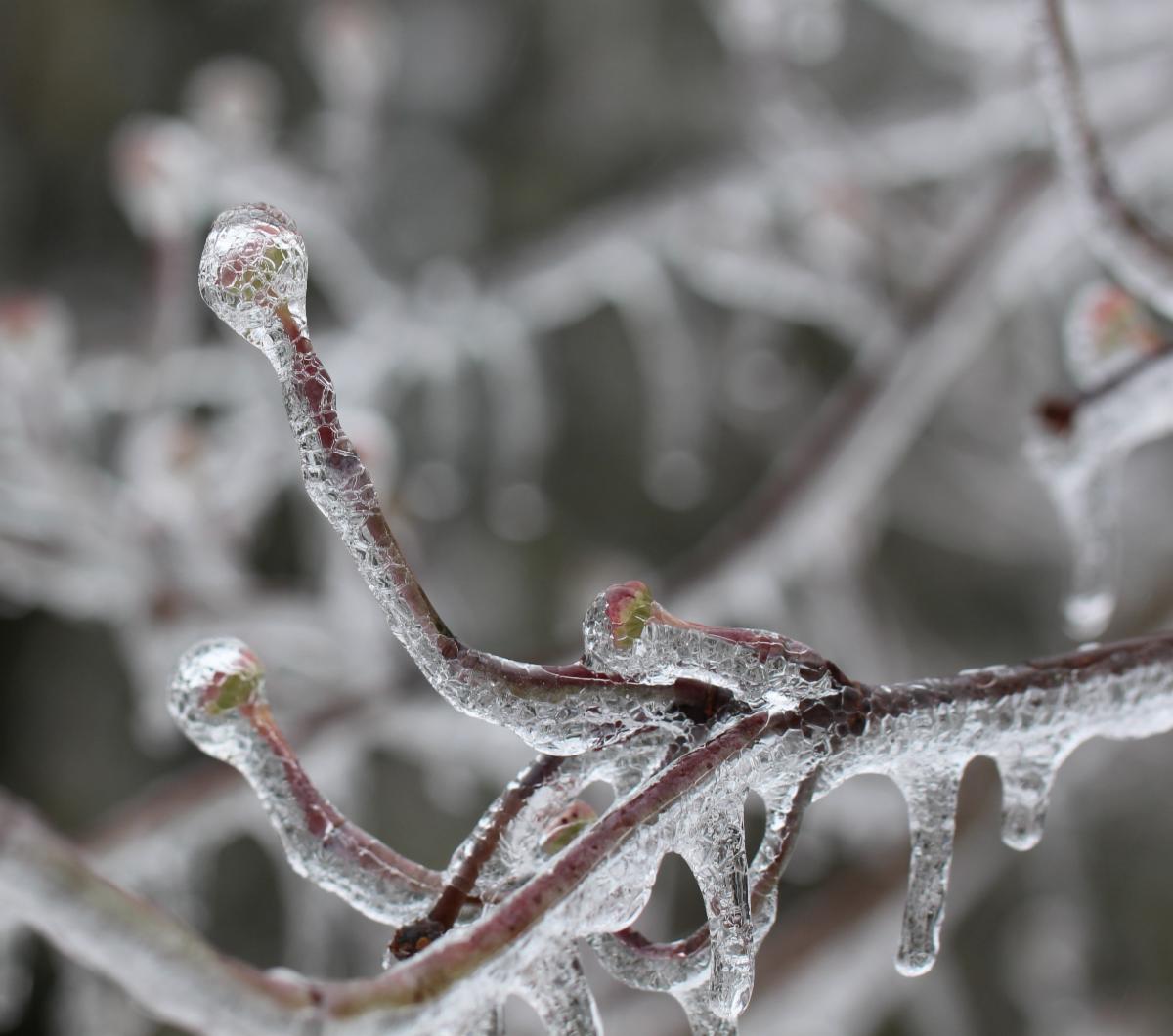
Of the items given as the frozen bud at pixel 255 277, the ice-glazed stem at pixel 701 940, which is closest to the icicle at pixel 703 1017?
the ice-glazed stem at pixel 701 940

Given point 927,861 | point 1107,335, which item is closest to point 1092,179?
point 1107,335

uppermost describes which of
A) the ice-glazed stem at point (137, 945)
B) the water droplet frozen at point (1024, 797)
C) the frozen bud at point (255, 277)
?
the water droplet frozen at point (1024, 797)

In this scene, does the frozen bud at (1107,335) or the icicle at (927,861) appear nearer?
the icicle at (927,861)

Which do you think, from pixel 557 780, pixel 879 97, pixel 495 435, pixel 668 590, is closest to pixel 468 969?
pixel 557 780

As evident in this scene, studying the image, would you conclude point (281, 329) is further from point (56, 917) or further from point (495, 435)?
point (495, 435)

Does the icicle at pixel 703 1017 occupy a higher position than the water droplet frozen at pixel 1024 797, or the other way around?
the water droplet frozen at pixel 1024 797

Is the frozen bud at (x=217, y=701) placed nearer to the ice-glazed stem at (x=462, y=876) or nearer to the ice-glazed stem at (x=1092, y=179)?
the ice-glazed stem at (x=462, y=876)
